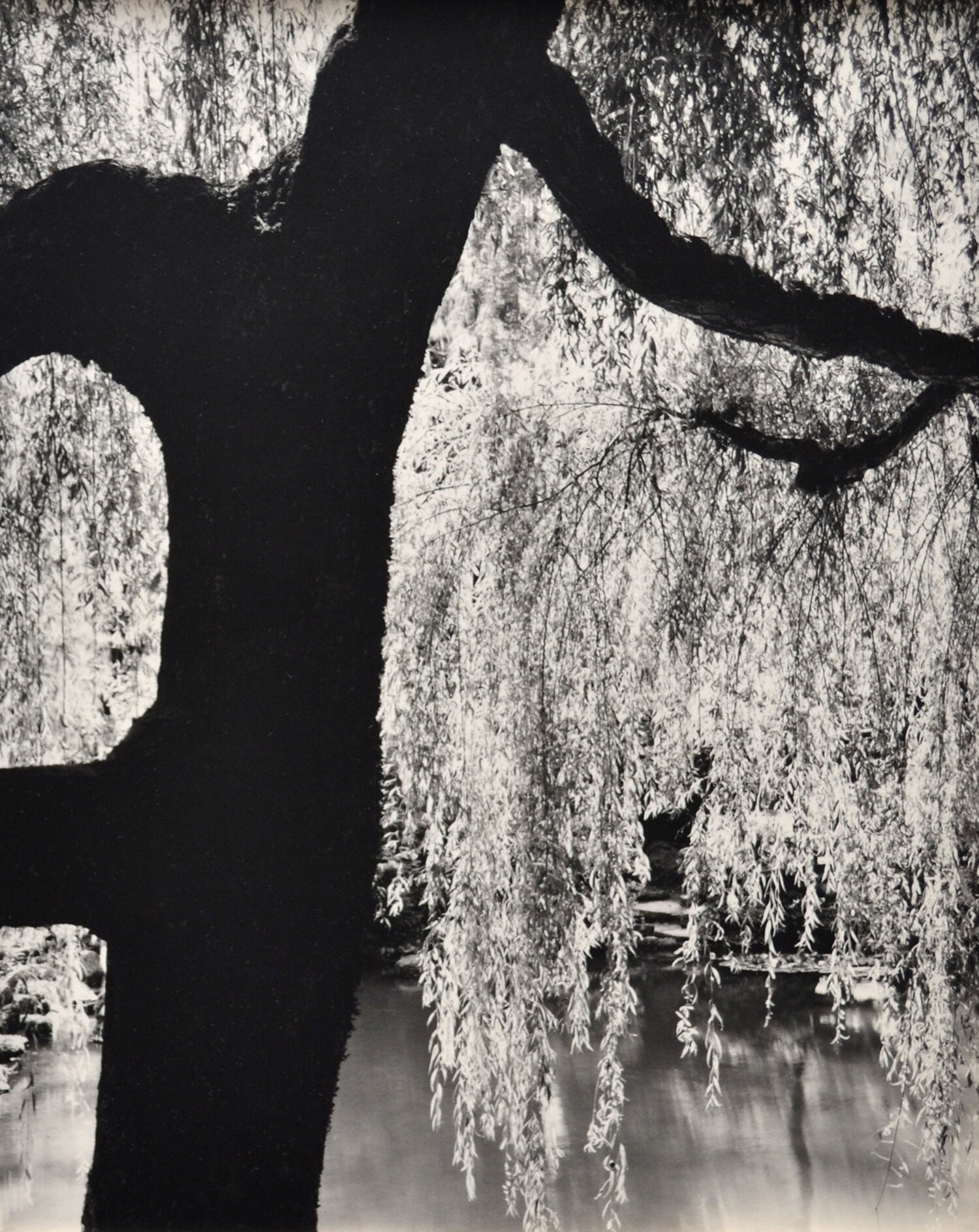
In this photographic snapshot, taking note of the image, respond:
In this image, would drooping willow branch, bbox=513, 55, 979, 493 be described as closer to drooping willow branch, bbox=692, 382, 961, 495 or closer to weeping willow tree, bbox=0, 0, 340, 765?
drooping willow branch, bbox=692, 382, 961, 495

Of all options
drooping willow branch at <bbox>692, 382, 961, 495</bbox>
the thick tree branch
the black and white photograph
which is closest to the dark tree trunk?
the black and white photograph

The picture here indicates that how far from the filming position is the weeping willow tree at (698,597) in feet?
4.38

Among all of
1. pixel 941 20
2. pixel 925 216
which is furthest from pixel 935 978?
pixel 941 20

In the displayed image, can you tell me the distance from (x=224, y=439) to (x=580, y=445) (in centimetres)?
48

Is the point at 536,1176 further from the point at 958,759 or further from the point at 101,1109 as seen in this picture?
the point at 958,759

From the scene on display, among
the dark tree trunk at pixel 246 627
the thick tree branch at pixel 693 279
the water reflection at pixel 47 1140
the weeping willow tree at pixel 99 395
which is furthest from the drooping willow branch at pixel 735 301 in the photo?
the water reflection at pixel 47 1140

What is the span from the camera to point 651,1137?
1.33 m

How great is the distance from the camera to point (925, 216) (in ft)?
4.58

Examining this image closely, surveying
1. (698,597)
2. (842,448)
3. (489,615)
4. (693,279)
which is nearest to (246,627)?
(489,615)

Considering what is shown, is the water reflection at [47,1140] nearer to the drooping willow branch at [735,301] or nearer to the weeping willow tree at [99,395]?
the weeping willow tree at [99,395]

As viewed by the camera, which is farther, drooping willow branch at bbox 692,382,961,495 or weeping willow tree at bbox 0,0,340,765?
drooping willow branch at bbox 692,382,961,495

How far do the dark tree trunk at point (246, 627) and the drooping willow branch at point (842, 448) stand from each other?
0.54m

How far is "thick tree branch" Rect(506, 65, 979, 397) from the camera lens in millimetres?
1356

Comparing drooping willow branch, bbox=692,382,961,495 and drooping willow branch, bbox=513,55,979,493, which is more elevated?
drooping willow branch, bbox=513,55,979,493
